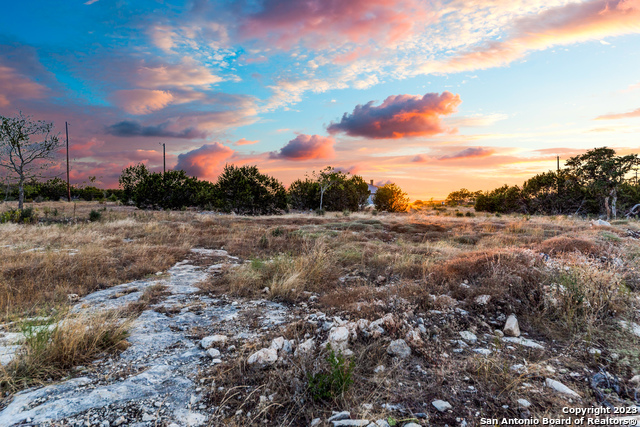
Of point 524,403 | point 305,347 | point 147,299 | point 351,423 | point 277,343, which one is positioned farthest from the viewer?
point 147,299

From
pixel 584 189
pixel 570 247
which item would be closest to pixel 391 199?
pixel 584 189

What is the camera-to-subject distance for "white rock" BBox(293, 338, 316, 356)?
2.95m

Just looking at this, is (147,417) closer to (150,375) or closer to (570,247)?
(150,375)

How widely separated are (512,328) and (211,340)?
3654 mm

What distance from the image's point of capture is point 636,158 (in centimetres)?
2495

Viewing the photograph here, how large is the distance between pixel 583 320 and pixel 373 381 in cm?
303

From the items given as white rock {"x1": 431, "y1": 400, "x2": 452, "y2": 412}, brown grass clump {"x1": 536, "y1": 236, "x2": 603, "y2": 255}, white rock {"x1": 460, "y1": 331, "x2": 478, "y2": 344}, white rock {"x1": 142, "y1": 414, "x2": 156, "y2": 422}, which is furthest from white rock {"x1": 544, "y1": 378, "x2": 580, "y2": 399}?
brown grass clump {"x1": 536, "y1": 236, "x2": 603, "y2": 255}

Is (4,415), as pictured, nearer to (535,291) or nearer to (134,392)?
(134,392)

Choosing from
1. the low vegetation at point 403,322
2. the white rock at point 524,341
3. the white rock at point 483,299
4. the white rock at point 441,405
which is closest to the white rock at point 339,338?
the low vegetation at point 403,322

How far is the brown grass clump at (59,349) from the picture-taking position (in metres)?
2.53

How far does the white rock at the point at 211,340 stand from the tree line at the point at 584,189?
3356 centimetres

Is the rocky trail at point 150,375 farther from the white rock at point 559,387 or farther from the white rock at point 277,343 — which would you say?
the white rock at point 559,387

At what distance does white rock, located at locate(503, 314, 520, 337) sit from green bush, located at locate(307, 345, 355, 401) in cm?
231

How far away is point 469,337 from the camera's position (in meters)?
3.49
